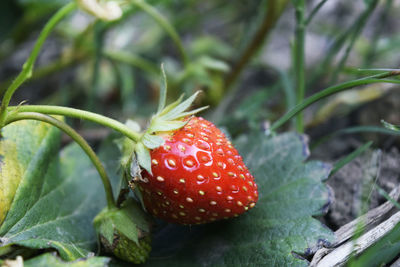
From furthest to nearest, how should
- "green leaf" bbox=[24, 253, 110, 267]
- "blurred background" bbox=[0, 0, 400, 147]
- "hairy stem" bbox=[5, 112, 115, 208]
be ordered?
"blurred background" bbox=[0, 0, 400, 147] < "hairy stem" bbox=[5, 112, 115, 208] < "green leaf" bbox=[24, 253, 110, 267]

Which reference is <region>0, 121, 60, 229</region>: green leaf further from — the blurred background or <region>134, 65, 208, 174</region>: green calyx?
the blurred background

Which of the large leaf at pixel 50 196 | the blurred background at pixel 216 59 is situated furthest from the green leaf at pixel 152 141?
the blurred background at pixel 216 59

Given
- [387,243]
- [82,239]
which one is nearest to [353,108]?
[387,243]

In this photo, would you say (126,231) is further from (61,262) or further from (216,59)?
(216,59)

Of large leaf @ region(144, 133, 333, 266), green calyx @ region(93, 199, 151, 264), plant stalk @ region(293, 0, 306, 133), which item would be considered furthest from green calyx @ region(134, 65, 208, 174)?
plant stalk @ region(293, 0, 306, 133)

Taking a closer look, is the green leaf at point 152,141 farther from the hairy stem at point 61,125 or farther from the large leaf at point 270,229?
the large leaf at point 270,229
